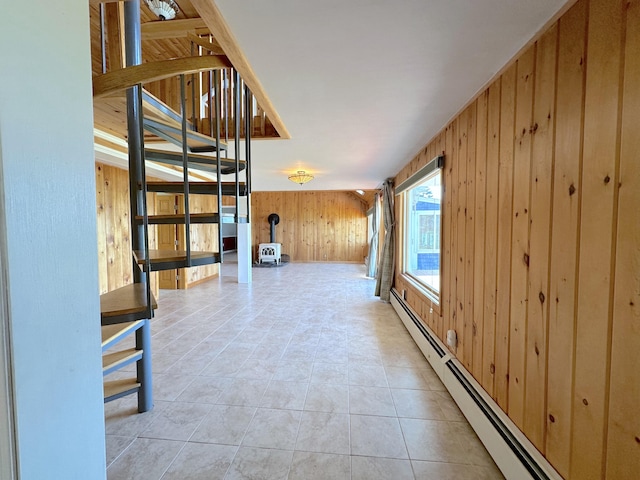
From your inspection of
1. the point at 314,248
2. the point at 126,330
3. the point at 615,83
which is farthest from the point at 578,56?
the point at 314,248

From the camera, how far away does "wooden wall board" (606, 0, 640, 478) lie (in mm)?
843

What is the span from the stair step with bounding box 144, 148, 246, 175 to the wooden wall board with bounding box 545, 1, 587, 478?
5.80 ft

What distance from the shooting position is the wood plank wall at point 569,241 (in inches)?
34.5

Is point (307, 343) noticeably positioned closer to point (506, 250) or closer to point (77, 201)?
point (506, 250)

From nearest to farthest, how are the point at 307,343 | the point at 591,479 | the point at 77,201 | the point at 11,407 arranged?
the point at 11,407 < the point at 77,201 < the point at 591,479 < the point at 307,343

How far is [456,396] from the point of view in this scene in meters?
2.03

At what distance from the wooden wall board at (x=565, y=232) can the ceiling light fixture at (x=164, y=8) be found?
329cm

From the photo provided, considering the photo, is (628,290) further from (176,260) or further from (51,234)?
(176,260)

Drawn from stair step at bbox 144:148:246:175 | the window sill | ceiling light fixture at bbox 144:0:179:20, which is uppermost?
ceiling light fixture at bbox 144:0:179:20

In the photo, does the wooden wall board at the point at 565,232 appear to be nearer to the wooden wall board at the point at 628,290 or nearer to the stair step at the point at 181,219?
the wooden wall board at the point at 628,290

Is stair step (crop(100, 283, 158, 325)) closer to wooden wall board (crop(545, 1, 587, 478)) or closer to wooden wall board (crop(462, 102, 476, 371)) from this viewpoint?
wooden wall board (crop(545, 1, 587, 478))

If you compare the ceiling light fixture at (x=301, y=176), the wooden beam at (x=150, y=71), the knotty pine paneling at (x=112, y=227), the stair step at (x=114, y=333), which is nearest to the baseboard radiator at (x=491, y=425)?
the stair step at (x=114, y=333)

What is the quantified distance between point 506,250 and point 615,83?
0.82 meters

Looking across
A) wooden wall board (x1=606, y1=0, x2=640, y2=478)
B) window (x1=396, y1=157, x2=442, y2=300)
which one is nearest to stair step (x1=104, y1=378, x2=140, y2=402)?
wooden wall board (x1=606, y1=0, x2=640, y2=478)
